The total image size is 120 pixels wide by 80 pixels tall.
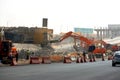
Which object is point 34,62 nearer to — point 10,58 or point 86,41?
point 10,58

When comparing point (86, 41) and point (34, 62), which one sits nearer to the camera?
point (34, 62)

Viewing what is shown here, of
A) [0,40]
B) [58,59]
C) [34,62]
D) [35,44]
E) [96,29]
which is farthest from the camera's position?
[96,29]

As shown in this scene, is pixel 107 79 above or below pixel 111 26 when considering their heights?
below

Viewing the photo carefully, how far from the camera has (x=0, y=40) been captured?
1470 inches

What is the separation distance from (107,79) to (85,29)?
99435mm

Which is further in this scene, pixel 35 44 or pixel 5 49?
pixel 35 44

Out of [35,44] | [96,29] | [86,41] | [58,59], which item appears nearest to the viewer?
[58,59]

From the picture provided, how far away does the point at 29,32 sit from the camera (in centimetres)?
7294

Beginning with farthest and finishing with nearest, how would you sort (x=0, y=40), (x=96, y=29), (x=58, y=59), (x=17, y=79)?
(x=96, y=29)
(x=58, y=59)
(x=0, y=40)
(x=17, y=79)

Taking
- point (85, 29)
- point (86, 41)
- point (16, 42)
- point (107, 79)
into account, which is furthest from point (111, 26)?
point (107, 79)

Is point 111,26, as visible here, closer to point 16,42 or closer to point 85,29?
point 85,29

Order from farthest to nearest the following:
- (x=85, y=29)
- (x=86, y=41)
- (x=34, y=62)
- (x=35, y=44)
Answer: (x=85, y=29) < (x=35, y=44) < (x=86, y=41) < (x=34, y=62)

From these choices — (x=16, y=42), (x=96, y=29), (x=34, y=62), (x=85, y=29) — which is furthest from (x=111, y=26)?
(x=34, y=62)

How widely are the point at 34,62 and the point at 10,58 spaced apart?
429cm
